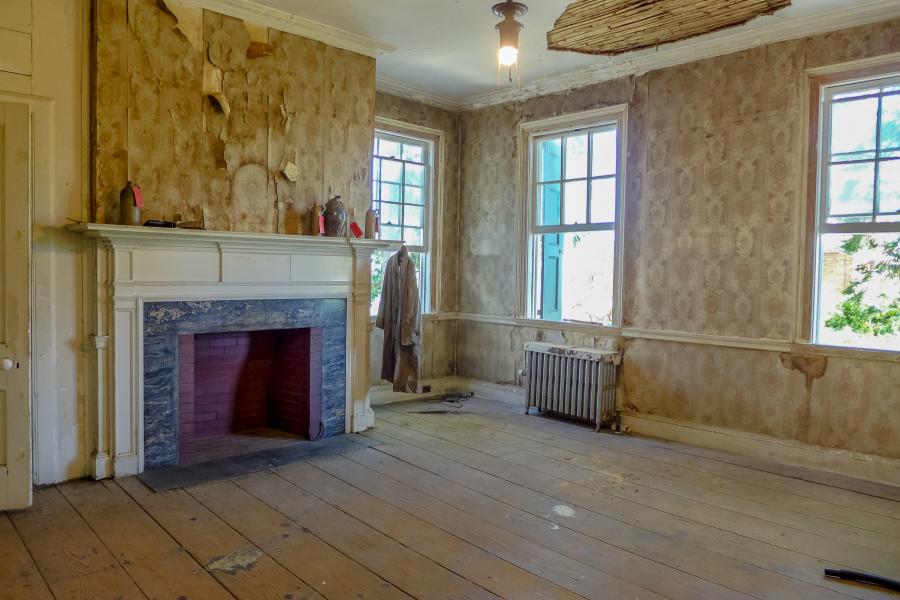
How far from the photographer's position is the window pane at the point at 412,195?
19.6 feet

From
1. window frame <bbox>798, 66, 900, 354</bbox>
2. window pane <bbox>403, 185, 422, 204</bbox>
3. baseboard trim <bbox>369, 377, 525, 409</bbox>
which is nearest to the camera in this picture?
window frame <bbox>798, 66, 900, 354</bbox>

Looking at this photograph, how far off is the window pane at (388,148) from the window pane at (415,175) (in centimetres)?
19

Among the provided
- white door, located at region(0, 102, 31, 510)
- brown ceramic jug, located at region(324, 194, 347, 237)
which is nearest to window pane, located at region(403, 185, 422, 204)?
brown ceramic jug, located at region(324, 194, 347, 237)

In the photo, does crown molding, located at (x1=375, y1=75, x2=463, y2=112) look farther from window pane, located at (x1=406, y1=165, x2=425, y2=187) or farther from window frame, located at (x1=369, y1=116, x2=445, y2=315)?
window pane, located at (x1=406, y1=165, x2=425, y2=187)

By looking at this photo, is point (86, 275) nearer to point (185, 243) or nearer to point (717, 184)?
point (185, 243)

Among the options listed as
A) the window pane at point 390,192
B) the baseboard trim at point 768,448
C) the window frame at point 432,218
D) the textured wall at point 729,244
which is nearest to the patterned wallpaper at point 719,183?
the textured wall at point 729,244

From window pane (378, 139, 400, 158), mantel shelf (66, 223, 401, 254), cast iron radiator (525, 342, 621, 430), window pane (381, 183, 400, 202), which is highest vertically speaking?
window pane (378, 139, 400, 158)

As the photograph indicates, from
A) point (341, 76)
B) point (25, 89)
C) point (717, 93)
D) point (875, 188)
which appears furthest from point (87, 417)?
point (875, 188)

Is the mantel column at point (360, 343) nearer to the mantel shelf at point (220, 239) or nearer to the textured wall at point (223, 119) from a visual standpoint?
the mantel shelf at point (220, 239)

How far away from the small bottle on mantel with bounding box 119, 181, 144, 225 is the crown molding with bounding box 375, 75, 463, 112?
272 cm

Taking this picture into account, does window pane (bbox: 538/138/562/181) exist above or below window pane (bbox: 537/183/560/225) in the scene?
above

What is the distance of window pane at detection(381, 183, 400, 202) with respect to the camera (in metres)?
5.77

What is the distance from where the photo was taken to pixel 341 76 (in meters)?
4.62

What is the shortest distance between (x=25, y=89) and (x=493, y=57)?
3.30 m
